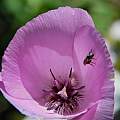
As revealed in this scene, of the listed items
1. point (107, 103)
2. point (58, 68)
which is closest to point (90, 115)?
point (107, 103)

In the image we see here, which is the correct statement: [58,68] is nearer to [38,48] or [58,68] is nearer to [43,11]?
[38,48]

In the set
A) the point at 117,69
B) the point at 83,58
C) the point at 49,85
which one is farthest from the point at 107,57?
the point at 117,69

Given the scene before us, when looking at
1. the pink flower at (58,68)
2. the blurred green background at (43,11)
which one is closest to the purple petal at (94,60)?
the pink flower at (58,68)

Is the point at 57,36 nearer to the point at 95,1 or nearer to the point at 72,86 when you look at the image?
the point at 72,86

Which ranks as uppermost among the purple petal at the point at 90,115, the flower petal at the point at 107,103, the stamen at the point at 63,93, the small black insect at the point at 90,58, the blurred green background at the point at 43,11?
the small black insect at the point at 90,58

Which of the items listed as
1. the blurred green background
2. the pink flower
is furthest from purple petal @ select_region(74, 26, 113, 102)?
the blurred green background

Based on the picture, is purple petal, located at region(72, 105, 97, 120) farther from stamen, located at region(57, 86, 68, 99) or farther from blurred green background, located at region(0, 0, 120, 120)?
blurred green background, located at region(0, 0, 120, 120)

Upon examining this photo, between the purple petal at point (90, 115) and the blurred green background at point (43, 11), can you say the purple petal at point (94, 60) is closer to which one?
the purple petal at point (90, 115)
